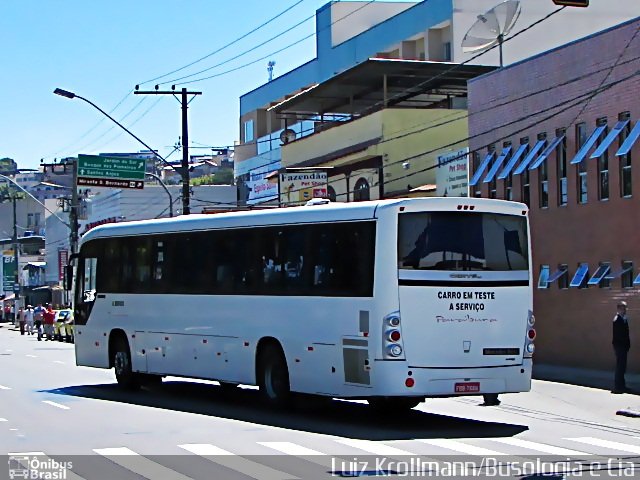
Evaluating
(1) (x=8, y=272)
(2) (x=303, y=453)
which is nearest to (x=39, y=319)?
(1) (x=8, y=272)

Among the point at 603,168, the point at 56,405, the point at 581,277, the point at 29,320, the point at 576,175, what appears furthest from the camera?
the point at 29,320

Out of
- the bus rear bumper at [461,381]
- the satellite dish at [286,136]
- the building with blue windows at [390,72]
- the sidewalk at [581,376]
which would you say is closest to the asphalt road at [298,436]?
the bus rear bumper at [461,381]

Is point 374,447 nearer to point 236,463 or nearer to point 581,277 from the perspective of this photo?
point 236,463

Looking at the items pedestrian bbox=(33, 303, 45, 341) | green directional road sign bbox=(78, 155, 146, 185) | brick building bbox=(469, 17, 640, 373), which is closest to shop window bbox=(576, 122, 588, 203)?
brick building bbox=(469, 17, 640, 373)

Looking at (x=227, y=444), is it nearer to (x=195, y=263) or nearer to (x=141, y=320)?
(x=195, y=263)

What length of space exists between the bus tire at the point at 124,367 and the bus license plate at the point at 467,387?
28.7ft

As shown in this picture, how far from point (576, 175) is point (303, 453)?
59.6ft

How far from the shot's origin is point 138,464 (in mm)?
13094

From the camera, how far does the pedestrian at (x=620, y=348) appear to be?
77.3 ft

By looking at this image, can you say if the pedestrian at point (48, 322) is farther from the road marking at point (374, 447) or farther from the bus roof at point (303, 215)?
the road marking at point (374, 447)

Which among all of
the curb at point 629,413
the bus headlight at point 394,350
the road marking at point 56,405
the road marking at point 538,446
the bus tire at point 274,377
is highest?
the bus headlight at point 394,350

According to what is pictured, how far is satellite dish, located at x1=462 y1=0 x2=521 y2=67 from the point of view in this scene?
36.9 meters

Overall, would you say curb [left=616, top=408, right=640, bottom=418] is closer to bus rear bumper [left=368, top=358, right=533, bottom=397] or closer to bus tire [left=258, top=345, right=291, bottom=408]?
bus rear bumper [left=368, top=358, right=533, bottom=397]

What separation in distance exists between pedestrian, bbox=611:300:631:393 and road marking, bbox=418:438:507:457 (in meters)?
9.20
